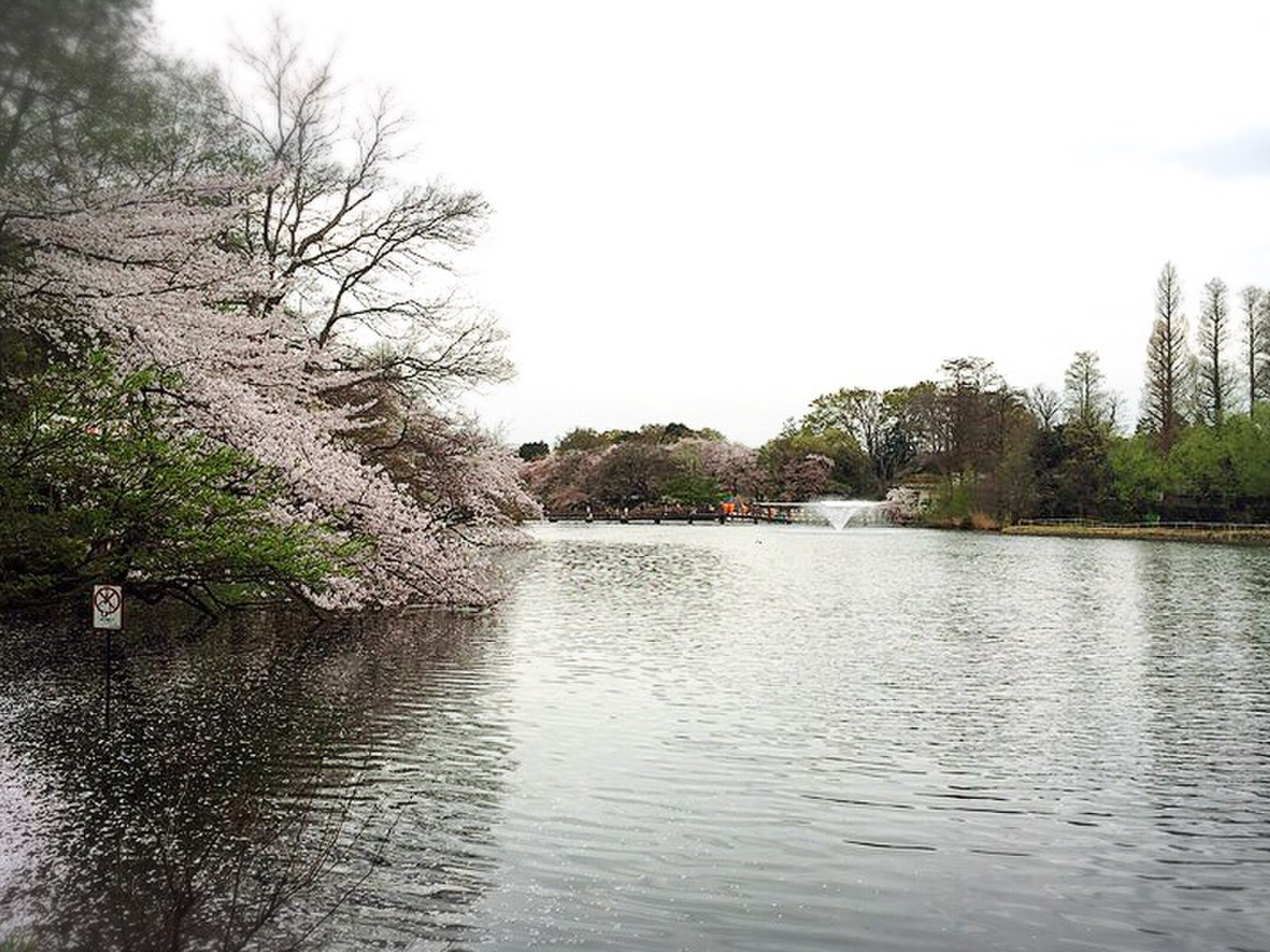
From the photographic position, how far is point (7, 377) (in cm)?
1155

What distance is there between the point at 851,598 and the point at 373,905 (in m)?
25.8

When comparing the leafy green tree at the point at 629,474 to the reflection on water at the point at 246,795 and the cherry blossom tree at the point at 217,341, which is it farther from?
the reflection on water at the point at 246,795

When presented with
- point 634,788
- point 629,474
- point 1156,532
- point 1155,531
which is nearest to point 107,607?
point 634,788

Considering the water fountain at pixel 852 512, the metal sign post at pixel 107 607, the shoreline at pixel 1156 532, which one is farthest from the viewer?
the water fountain at pixel 852 512

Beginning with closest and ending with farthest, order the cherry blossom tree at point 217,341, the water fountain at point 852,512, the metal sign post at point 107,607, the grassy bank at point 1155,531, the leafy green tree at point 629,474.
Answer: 1. the cherry blossom tree at point 217,341
2. the metal sign post at point 107,607
3. the grassy bank at point 1155,531
4. the water fountain at point 852,512
5. the leafy green tree at point 629,474

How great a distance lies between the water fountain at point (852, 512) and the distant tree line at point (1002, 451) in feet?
14.2

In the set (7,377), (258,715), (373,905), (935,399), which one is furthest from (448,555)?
(935,399)

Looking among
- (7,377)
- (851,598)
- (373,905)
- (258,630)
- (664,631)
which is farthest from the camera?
(851,598)

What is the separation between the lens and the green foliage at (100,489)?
1059 centimetres

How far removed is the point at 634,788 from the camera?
11.7 m

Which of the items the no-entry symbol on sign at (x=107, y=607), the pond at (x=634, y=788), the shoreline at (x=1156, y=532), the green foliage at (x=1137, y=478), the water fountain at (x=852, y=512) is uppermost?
the green foliage at (x=1137, y=478)

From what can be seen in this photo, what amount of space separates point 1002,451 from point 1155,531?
1804cm

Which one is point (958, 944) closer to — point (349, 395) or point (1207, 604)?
point (349, 395)

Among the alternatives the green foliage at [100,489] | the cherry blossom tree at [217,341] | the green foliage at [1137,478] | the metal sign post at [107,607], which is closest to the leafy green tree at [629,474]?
the green foliage at [1137,478]
